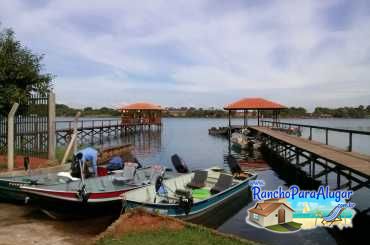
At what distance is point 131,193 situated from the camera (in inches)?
377

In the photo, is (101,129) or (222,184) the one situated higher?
(101,129)

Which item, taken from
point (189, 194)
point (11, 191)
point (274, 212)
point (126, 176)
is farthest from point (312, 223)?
point (11, 191)

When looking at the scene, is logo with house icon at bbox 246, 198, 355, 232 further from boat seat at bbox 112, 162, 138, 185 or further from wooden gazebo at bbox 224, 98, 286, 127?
wooden gazebo at bbox 224, 98, 286, 127

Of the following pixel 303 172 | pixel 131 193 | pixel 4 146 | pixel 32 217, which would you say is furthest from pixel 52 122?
pixel 303 172

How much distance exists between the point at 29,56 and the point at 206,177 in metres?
9.73

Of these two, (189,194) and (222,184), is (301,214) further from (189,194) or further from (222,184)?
(222,184)

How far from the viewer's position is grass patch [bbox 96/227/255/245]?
7.05m

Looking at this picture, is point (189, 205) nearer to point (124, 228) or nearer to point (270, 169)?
point (124, 228)

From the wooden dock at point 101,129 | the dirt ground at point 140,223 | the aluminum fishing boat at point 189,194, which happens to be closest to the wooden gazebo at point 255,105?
the wooden dock at point 101,129

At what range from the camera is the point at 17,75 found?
54.8 feet

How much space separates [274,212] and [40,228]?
550 centimetres

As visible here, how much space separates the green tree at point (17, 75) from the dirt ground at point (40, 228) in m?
6.33

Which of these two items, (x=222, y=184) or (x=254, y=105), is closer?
(x=222, y=184)

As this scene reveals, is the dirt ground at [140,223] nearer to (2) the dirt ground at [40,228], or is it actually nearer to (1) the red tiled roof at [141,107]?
(2) the dirt ground at [40,228]
